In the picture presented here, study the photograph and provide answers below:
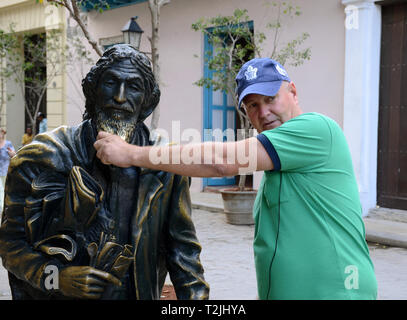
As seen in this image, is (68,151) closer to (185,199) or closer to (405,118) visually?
(185,199)

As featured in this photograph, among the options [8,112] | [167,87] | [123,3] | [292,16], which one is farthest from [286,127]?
[8,112]

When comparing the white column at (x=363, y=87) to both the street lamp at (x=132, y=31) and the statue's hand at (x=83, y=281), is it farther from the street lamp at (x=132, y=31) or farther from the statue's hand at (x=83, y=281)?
the statue's hand at (x=83, y=281)

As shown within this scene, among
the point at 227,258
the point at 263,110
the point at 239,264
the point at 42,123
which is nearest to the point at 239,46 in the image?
the point at 227,258

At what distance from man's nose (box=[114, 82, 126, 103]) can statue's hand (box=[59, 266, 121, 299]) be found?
22.1 inches

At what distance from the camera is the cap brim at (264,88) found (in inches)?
72.8

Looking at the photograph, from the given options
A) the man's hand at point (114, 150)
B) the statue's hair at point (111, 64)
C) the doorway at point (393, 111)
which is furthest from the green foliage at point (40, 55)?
the man's hand at point (114, 150)

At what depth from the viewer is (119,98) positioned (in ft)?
5.74

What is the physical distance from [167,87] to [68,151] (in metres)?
10.2

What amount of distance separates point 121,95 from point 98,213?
0.40 m

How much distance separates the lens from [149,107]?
1940mm

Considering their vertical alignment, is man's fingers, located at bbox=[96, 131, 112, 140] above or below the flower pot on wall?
above

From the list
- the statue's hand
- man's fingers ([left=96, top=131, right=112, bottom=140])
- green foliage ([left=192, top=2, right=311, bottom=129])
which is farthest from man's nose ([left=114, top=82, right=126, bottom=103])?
green foliage ([left=192, top=2, right=311, bottom=129])

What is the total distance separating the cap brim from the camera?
1.85 meters

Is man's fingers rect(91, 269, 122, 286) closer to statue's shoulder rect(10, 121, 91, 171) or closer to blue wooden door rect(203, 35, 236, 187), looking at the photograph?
statue's shoulder rect(10, 121, 91, 171)
